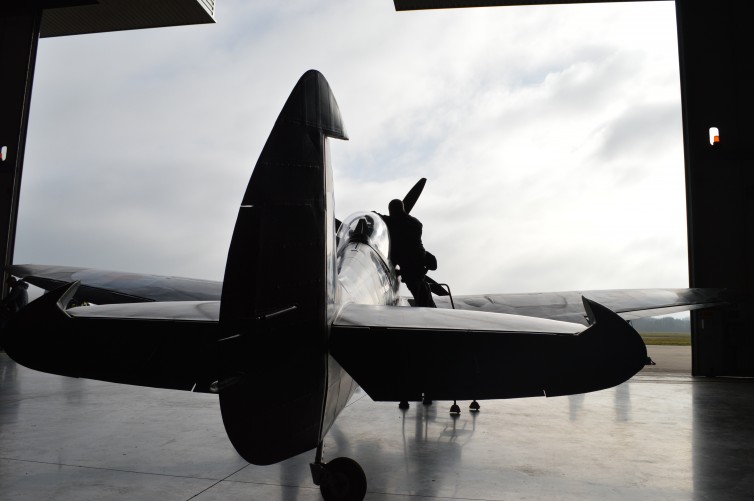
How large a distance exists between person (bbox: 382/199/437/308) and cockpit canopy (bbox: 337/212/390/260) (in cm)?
13

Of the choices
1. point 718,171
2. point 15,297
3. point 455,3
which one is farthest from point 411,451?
point 455,3

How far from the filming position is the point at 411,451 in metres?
5.20

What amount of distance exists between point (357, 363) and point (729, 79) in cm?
1439

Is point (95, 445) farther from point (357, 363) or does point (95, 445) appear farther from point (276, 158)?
point (276, 158)

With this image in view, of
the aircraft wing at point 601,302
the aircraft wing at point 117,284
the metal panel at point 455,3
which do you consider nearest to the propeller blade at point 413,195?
the aircraft wing at point 601,302

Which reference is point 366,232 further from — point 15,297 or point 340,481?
point 15,297

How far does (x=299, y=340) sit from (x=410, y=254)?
3.98m

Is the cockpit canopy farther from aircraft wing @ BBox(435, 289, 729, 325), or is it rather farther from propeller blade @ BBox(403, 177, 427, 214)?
propeller blade @ BBox(403, 177, 427, 214)

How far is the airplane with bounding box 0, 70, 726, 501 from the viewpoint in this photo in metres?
2.61

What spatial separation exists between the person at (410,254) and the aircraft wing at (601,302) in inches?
69.3

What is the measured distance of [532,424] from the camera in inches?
260

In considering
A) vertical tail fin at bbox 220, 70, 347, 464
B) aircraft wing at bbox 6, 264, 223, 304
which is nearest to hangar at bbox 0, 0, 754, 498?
aircraft wing at bbox 6, 264, 223, 304

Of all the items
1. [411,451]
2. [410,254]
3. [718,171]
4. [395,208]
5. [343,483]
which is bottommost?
[411,451]

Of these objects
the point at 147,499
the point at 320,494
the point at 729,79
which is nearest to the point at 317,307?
the point at 320,494
